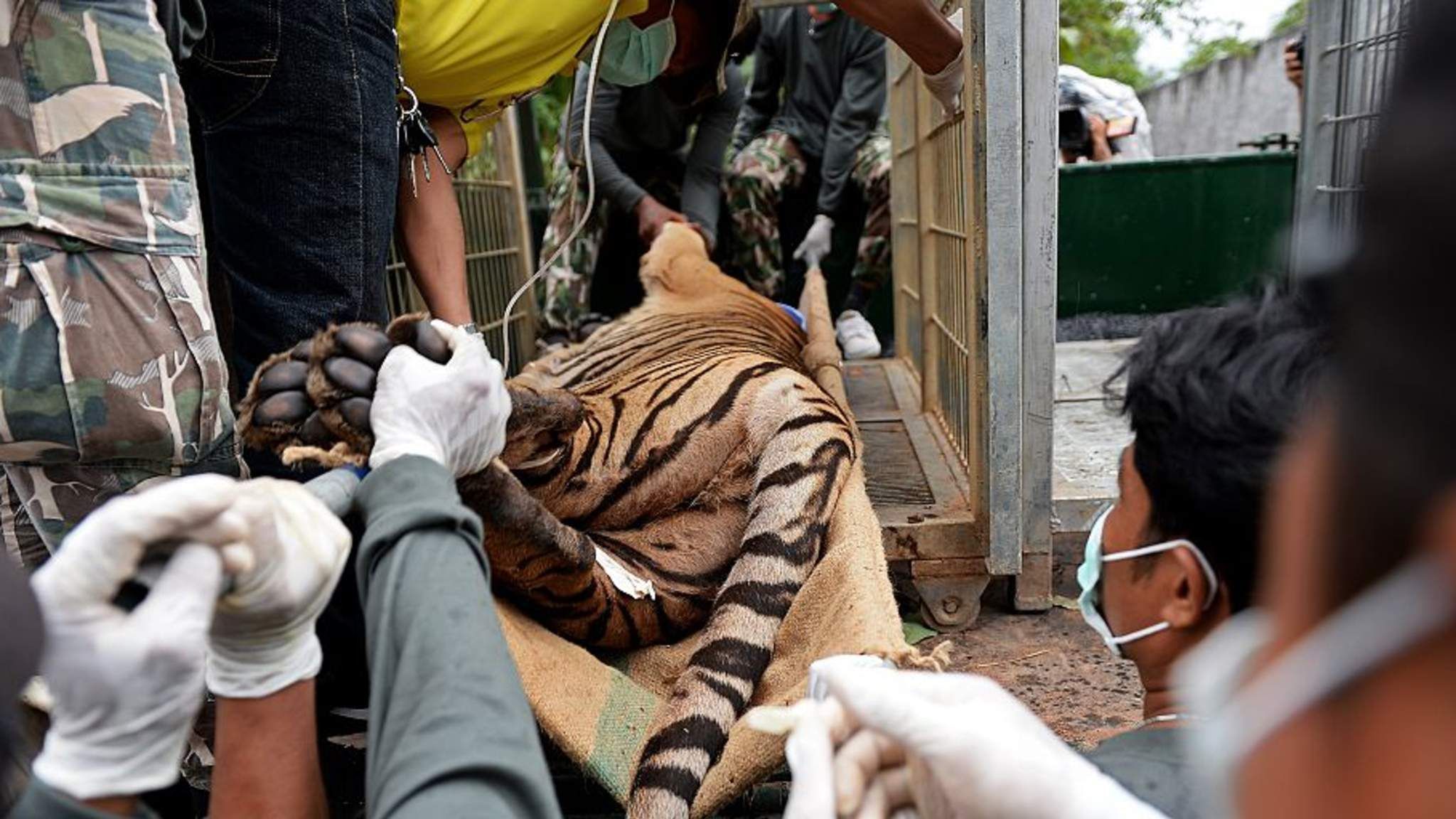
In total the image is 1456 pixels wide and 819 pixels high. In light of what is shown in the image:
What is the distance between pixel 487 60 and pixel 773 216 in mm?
3453

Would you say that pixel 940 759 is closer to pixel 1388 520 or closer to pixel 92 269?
pixel 1388 520

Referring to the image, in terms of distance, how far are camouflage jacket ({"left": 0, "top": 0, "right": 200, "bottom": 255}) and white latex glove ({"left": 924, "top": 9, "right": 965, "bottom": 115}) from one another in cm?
188

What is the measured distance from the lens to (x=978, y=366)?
2.60 metres

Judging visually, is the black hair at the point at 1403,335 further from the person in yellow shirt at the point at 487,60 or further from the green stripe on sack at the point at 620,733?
the person in yellow shirt at the point at 487,60

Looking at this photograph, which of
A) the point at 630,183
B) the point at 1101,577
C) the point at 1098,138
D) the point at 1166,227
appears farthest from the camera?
the point at 1098,138

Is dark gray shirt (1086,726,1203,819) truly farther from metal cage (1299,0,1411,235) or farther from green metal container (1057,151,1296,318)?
green metal container (1057,151,1296,318)

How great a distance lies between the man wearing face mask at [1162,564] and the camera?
94 centimetres

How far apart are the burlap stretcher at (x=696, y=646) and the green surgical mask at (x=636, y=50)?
4.62ft

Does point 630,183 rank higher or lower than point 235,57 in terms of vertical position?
lower

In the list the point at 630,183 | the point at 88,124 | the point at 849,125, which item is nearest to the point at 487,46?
the point at 88,124

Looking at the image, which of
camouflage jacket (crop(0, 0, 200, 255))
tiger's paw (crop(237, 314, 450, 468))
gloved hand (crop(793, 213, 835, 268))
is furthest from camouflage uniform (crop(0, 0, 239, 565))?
gloved hand (crop(793, 213, 835, 268))

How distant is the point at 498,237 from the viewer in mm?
4770

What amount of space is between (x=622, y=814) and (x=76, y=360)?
1125mm

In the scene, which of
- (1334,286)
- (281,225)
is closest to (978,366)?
(281,225)
